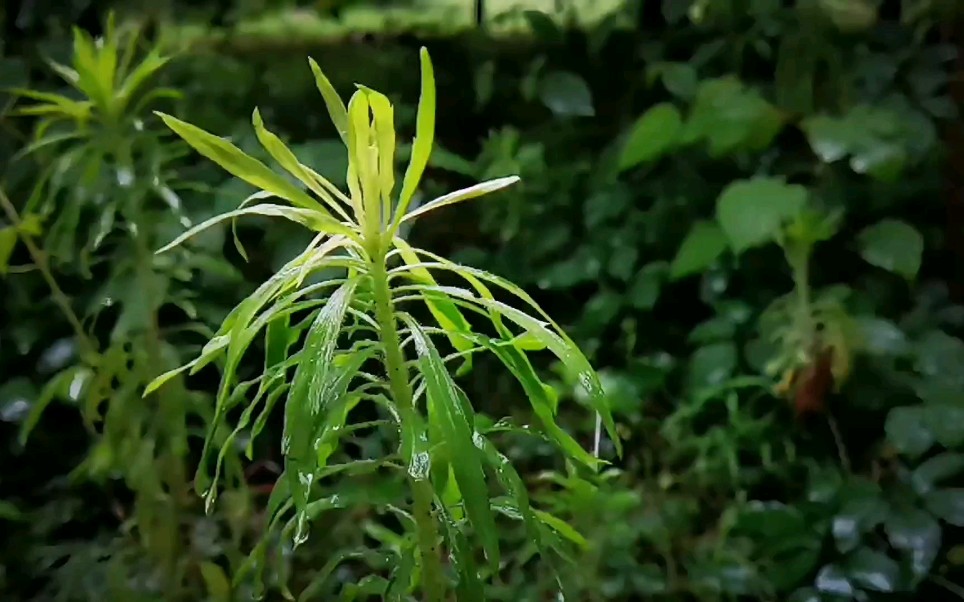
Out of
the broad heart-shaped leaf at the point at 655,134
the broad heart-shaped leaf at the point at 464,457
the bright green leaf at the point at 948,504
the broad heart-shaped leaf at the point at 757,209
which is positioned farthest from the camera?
the broad heart-shaped leaf at the point at 655,134

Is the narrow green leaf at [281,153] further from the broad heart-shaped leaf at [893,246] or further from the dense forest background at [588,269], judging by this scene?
the broad heart-shaped leaf at [893,246]

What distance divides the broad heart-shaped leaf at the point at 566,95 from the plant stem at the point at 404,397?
740 mm

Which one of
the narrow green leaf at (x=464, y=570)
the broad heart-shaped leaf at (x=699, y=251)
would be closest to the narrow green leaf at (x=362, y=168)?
the narrow green leaf at (x=464, y=570)

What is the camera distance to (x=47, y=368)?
121 centimetres

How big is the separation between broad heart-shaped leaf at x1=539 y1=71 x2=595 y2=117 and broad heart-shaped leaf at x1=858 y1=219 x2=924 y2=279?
16.9 inches

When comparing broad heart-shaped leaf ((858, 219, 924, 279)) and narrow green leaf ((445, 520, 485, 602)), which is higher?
narrow green leaf ((445, 520, 485, 602))

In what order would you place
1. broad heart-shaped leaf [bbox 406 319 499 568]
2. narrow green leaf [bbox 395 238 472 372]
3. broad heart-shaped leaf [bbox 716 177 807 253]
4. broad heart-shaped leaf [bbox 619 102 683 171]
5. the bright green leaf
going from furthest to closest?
broad heart-shaped leaf [bbox 619 102 683 171]
broad heart-shaped leaf [bbox 716 177 807 253]
the bright green leaf
narrow green leaf [bbox 395 238 472 372]
broad heart-shaped leaf [bbox 406 319 499 568]

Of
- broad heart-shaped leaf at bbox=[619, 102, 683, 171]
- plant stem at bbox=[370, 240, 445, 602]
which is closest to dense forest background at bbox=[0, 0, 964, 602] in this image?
broad heart-shaped leaf at bbox=[619, 102, 683, 171]

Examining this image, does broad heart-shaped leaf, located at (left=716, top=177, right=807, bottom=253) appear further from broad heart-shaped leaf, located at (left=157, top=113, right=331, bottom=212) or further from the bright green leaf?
broad heart-shaped leaf, located at (left=157, top=113, right=331, bottom=212)

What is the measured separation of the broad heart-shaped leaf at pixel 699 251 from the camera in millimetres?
1232

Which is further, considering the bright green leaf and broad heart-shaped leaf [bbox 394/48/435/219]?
the bright green leaf

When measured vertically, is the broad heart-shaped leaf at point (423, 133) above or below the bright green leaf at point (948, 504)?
above

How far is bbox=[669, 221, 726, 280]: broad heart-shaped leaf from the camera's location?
123 centimetres

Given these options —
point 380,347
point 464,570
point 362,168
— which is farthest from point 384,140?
point 464,570
